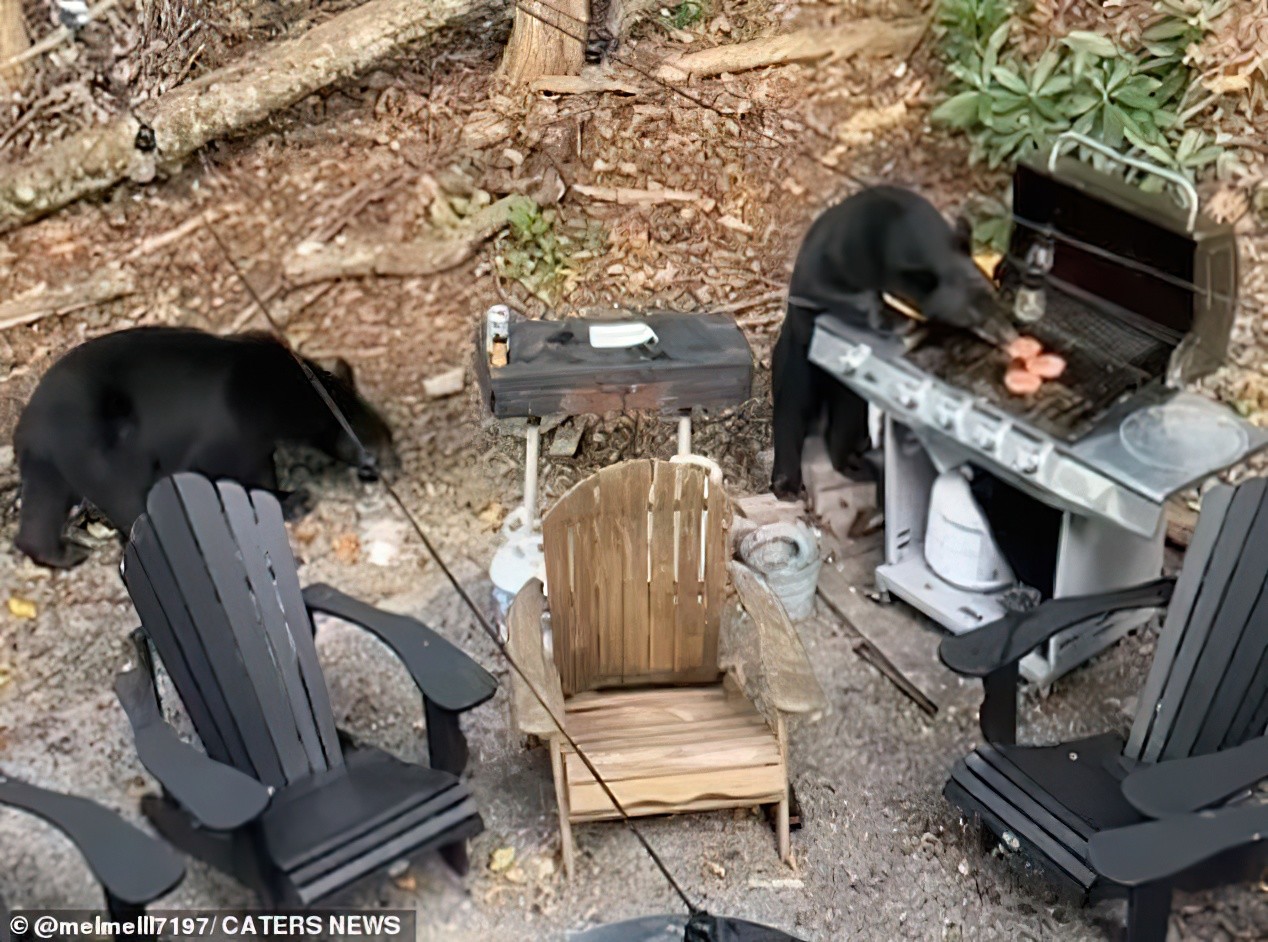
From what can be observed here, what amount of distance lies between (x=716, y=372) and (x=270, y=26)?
2291 millimetres

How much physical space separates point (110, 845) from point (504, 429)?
65.3 inches

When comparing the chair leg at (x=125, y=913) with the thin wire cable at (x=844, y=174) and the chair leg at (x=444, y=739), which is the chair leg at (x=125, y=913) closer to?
the chair leg at (x=444, y=739)

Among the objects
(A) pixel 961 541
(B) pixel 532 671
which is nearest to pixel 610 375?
(B) pixel 532 671

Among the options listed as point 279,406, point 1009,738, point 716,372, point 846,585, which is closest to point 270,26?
point 279,406

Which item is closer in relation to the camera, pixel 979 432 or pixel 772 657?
pixel 772 657

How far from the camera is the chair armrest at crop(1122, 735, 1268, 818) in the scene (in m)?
1.91

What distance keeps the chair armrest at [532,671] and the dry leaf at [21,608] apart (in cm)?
133

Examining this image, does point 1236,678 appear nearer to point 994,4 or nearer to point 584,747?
point 584,747

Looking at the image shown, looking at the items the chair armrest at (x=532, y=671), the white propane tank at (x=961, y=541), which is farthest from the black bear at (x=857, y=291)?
the chair armrest at (x=532, y=671)

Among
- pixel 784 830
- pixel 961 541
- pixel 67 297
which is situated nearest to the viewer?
pixel 784 830

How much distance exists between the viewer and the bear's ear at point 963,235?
8.67ft

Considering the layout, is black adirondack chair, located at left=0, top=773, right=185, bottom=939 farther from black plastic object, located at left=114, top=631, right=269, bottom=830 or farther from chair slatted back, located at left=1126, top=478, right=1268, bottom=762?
chair slatted back, located at left=1126, top=478, right=1268, bottom=762

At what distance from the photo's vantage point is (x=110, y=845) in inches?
72.3

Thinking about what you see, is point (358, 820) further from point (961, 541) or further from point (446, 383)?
point (446, 383)
